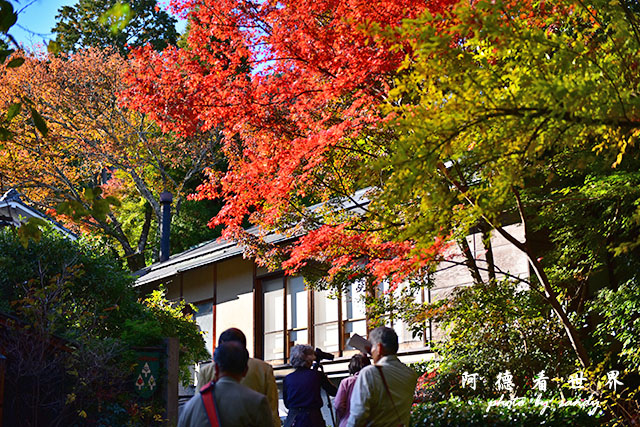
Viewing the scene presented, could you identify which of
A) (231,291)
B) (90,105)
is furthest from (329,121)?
(90,105)

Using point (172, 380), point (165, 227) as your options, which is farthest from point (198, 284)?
point (172, 380)

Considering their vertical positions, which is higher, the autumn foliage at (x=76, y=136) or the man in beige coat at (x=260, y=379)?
the autumn foliage at (x=76, y=136)

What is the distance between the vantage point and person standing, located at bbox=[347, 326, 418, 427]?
548 centimetres

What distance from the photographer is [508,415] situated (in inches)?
381

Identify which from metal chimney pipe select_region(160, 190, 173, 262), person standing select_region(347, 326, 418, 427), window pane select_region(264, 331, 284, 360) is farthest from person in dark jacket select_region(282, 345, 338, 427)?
metal chimney pipe select_region(160, 190, 173, 262)

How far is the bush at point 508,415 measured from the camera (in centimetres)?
940

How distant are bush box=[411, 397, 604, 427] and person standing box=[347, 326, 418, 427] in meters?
4.41

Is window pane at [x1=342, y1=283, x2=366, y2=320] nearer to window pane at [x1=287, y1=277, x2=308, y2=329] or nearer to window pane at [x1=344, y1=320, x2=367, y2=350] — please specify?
window pane at [x1=344, y1=320, x2=367, y2=350]

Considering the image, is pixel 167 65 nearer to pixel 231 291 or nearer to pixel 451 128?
pixel 451 128

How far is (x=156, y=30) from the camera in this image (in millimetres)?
39062

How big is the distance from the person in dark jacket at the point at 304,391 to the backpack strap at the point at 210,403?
4063 millimetres

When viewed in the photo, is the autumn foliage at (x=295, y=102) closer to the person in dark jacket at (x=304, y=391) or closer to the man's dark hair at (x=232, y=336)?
the person in dark jacket at (x=304, y=391)

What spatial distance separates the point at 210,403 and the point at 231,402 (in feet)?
0.41

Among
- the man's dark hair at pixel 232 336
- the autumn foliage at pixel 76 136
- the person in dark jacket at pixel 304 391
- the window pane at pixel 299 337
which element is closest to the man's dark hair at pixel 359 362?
the person in dark jacket at pixel 304 391
